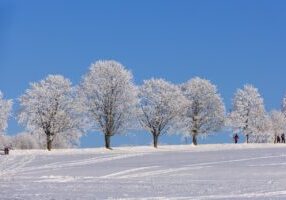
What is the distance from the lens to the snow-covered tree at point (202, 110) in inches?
3430

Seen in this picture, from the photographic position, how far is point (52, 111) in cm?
7388

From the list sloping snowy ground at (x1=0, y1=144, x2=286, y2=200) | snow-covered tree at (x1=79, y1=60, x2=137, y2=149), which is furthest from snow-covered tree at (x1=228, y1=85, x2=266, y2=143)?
sloping snowy ground at (x1=0, y1=144, x2=286, y2=200)

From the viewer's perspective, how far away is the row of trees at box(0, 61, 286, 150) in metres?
73.6

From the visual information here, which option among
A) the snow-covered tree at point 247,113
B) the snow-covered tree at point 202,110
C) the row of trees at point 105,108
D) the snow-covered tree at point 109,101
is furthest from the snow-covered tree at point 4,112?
the snow-covered tree at point 247,113

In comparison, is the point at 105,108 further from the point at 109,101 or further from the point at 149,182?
the point at 149,182

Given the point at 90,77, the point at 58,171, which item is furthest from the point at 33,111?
the point at 58,171

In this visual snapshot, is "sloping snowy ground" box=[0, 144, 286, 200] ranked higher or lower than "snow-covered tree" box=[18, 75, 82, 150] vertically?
lower

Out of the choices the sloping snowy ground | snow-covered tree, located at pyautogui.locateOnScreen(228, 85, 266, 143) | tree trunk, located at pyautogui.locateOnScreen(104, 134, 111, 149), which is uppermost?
snow-covered tree, located at pyautogui.locateOnScreen(228, 85, 266, 143)

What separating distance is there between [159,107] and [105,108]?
1095 cm

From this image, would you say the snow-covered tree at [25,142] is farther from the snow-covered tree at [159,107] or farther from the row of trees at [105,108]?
the snow-covered tree at [159,107]

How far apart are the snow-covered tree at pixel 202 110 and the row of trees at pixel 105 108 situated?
0.15m

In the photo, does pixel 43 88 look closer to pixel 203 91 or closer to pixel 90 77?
pixel 90 77

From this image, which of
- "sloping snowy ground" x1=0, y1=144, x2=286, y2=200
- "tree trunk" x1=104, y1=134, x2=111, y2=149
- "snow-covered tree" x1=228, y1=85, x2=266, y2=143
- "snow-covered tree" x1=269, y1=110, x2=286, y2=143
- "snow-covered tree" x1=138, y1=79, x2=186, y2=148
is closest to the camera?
"sloping snowy ground" x1=0, y1=144, x2=286, y2=200

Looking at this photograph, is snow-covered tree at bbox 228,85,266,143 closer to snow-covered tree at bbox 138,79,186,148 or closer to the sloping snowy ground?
snow-covered tree at bbox 138,79,186,148
